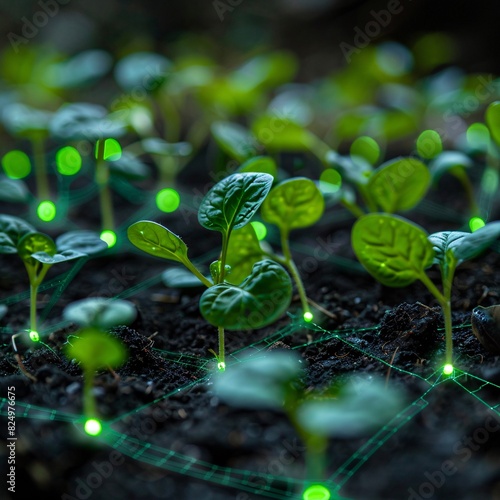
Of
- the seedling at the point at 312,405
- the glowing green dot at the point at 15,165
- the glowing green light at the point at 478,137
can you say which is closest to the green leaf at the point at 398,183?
the glowing green light at the point at 478,137

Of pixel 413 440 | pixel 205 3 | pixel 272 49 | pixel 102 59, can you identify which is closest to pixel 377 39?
pixel 272 49

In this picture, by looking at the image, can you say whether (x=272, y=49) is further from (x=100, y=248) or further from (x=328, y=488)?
(x=328, y=488)

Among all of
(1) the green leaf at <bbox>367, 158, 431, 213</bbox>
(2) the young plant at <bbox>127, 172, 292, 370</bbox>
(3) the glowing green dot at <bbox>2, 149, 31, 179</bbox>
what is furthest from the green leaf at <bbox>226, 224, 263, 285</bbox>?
(3) the glowing green dot at <bbox>2, 149, 31, 179</bbox>

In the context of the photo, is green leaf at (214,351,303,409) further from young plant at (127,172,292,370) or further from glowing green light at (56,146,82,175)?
glowing green light at (56,146,82,175)

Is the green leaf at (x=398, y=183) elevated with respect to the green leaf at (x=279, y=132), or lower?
lower

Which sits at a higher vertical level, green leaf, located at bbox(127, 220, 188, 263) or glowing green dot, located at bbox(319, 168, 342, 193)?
glowing green dot, located at bbox(319, 168, 342, 193)

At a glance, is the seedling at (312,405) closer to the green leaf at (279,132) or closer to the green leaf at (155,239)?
the green leaf at (155,239)

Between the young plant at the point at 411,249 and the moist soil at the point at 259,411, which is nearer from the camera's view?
the moist soil at the point at 259,411
